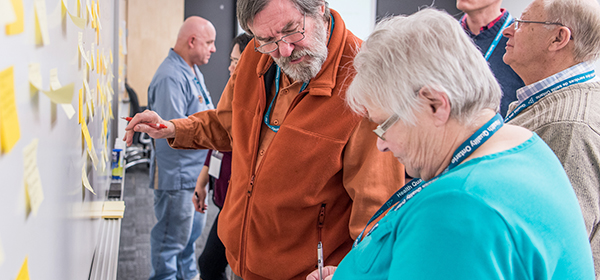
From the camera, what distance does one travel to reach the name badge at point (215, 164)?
2416 mm

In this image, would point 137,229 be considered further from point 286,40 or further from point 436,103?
point 436,103

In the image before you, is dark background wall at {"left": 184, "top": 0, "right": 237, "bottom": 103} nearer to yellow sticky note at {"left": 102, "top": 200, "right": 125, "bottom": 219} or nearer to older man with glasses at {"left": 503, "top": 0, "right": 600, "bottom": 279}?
yellow sticky note at {"left": 102, "top": 200, "right": 125, "bottom": 219}

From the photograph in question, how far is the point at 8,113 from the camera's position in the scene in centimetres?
43

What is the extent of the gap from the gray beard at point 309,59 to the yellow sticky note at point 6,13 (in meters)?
0.98

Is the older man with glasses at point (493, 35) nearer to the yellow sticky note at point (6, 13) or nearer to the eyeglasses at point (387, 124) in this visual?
the eyeglasses at point (387, 124)

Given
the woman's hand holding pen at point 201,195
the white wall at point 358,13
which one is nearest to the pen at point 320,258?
the woman's hand holding pen at point 201,195

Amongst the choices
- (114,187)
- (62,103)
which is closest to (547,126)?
(62,103)

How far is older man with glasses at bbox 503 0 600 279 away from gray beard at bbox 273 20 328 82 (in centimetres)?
60

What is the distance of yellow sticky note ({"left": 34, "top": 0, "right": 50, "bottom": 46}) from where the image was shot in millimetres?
542

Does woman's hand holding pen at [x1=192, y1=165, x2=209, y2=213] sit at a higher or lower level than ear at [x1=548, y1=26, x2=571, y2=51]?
lower

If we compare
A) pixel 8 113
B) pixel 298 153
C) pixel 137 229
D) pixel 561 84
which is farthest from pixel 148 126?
pixel 137 229

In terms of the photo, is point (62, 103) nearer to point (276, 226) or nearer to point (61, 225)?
point (61, 225)

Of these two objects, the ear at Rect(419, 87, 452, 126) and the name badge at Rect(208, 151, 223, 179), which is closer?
the ear at Rect(419, 87, 452, 126)

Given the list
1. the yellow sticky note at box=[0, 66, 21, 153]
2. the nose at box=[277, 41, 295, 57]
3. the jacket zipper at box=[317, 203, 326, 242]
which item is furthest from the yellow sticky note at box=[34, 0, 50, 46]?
the jacket zipper at box=[317, 203, 326, 242]
